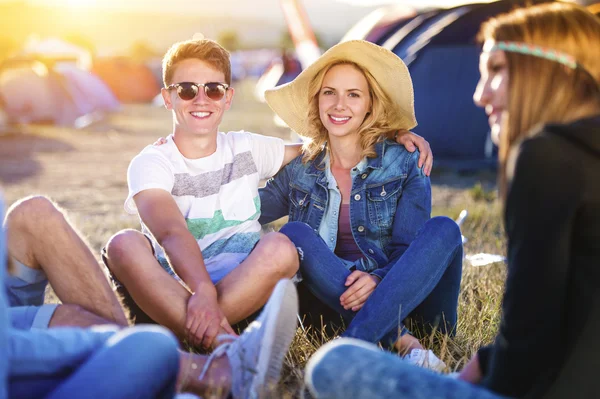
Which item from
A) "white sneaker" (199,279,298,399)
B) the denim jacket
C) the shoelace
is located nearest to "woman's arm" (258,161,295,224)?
the denim jacket

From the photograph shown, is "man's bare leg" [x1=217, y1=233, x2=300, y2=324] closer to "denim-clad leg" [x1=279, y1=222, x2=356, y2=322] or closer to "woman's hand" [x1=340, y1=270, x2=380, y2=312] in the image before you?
"denim-clad leg" [x1=279, y1=222, x2=356, y2=322]

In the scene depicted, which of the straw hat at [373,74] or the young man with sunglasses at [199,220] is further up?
the straw hat at [373,74]

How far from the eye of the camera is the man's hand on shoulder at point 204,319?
2643mm

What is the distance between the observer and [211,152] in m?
3.25

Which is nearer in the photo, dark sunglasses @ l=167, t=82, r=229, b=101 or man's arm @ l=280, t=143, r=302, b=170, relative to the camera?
dark sunglasses @ l=167, t=82, r=229, b=101

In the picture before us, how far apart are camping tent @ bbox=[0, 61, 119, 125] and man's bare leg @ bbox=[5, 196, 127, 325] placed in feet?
39.3

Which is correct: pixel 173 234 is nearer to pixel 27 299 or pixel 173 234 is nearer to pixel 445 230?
pixel 27 299

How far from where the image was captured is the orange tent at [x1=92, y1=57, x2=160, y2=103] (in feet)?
65.6

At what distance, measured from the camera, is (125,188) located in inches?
343

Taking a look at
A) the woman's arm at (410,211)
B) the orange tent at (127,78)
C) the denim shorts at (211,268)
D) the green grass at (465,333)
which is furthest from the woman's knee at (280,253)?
the orange tent at (127,78)

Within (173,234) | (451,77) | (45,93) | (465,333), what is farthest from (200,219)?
(45,93)

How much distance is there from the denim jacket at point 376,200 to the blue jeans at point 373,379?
3.80ft

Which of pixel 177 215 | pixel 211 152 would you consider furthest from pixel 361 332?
pixel 211 152

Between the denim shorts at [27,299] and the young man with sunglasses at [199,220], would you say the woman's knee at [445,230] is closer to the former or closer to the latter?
the young man with sunglasses at [199,220]
